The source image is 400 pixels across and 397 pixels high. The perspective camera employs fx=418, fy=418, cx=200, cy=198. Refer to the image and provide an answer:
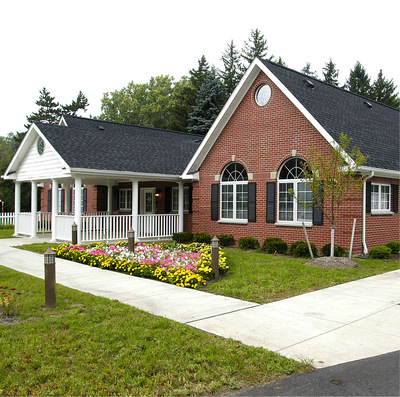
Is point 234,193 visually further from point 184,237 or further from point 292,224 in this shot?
point 292,224

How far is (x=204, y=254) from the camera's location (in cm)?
1093

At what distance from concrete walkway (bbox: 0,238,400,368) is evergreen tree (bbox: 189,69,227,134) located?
2721 cm

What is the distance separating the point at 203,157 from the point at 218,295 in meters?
9.99

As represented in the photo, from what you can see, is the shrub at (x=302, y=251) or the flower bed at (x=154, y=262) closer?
the flower bed at (x=154, y=262)

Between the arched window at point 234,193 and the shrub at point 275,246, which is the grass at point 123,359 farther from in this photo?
the arched window at point 234,193

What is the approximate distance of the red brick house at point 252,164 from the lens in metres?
13.7

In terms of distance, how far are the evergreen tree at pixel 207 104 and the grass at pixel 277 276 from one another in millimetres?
24362

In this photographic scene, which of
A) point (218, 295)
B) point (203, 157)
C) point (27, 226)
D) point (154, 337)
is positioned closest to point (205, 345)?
point (154, 337)

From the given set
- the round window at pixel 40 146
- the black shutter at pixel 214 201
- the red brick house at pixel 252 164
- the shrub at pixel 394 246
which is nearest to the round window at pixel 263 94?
the red brick house at pixel 252 164

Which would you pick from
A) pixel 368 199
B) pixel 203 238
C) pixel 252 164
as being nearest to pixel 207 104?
pixel 252 164

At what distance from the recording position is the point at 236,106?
15977 mm

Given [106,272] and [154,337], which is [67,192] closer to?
[106,272]

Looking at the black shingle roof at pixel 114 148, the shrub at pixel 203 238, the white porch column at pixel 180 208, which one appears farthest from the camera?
the white porch column at pixel 180 208

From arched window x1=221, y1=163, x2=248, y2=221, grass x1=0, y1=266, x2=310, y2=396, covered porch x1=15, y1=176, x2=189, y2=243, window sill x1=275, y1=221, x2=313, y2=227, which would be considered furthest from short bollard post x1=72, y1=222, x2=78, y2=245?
grass x1=0, y1=266, x2=310, y2=396
